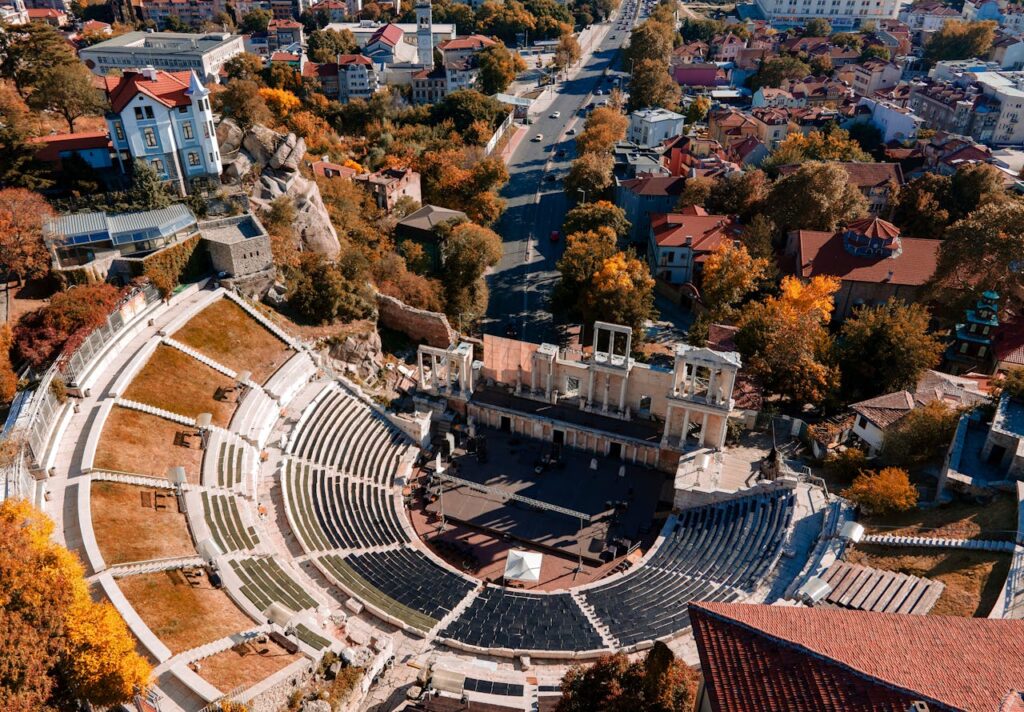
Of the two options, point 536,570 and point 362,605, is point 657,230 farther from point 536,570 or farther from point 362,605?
point 362,605

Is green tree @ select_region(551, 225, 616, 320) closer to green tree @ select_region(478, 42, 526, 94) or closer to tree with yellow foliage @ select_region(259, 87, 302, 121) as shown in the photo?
tree with yellow foliage @ select_region(259, 87, 302, 121)

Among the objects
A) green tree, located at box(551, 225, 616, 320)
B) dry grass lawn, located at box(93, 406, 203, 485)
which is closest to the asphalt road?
green tree, located at box(551, 225, 616, 320)

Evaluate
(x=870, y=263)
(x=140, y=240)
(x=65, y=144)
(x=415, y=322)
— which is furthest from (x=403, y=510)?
(x=870, y=263)

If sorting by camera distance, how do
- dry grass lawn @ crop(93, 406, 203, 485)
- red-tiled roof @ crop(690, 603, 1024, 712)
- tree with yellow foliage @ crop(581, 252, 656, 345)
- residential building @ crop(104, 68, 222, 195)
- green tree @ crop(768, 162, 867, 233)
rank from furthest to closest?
1. green tree @ crop(768, 162, 867, 233)
2. tree with yellow foliage @ crop(581, 252, 656, 345)
3. residential building @ crop(104, 68, 222, 195)
4. dry grass lawn @ crop(93, 406, 203, 485)
5. red-tiled roof @ crop(690, 603, 1024, 712)

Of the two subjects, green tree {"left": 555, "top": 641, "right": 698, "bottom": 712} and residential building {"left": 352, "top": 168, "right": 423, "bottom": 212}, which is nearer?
green tree {"left": 555, "top": 641, "right": 698, "bottom": 712}

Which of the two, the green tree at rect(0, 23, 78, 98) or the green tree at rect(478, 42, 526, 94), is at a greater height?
the green tree at rect(0, 23, 78, 98)

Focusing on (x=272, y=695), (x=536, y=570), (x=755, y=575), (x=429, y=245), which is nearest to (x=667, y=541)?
(x=755, y=575)

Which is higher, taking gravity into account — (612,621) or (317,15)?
(317,15)
